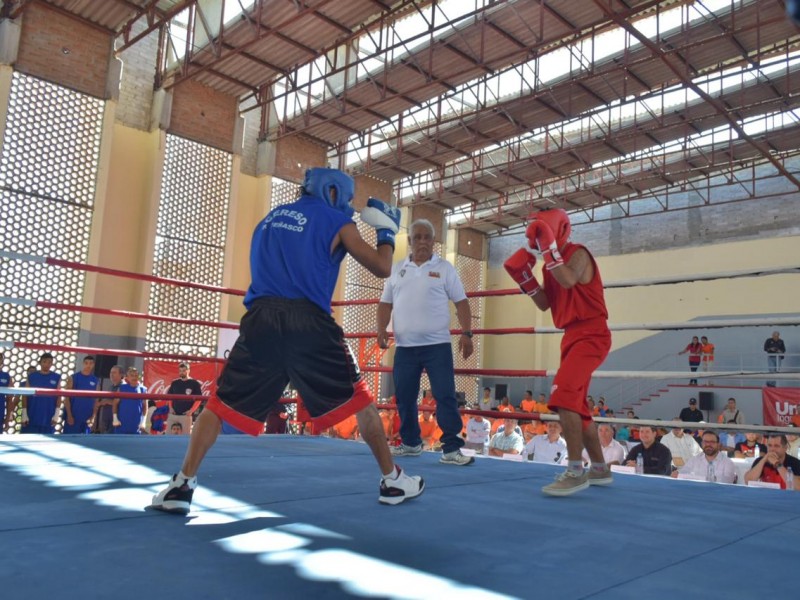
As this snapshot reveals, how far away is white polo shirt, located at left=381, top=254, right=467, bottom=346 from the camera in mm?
3230

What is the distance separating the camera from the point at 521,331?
11.1ft

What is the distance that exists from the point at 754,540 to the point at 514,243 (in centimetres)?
1833

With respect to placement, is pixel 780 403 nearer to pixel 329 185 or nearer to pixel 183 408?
pixel 183 408

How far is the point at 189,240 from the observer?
39.8 ft

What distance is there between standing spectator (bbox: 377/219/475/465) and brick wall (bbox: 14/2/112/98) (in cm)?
935

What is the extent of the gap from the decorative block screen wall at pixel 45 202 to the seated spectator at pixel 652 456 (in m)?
8.59

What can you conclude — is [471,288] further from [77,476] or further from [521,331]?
[77,476]

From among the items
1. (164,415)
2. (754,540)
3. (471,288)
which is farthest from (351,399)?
(471,288)

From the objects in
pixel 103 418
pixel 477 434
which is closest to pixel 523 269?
pixel 103 418

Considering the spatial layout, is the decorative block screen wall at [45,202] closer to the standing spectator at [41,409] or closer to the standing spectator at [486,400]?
the standing spectator at [41,409]

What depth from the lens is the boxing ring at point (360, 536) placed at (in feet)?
3.74

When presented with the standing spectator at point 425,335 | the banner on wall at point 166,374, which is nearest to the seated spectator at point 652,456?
the standing spectator at point 425,335

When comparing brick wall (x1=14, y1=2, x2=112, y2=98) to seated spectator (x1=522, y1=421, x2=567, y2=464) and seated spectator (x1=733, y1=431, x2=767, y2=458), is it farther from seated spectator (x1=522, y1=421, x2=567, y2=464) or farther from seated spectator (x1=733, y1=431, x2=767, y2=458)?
seated spectator (x1=733, y1=431, x2=767, y2=458)

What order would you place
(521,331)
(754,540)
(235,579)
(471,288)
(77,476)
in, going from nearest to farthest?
(235,579) < (754,540) < (77,476) < (521,331) < (471,288)
